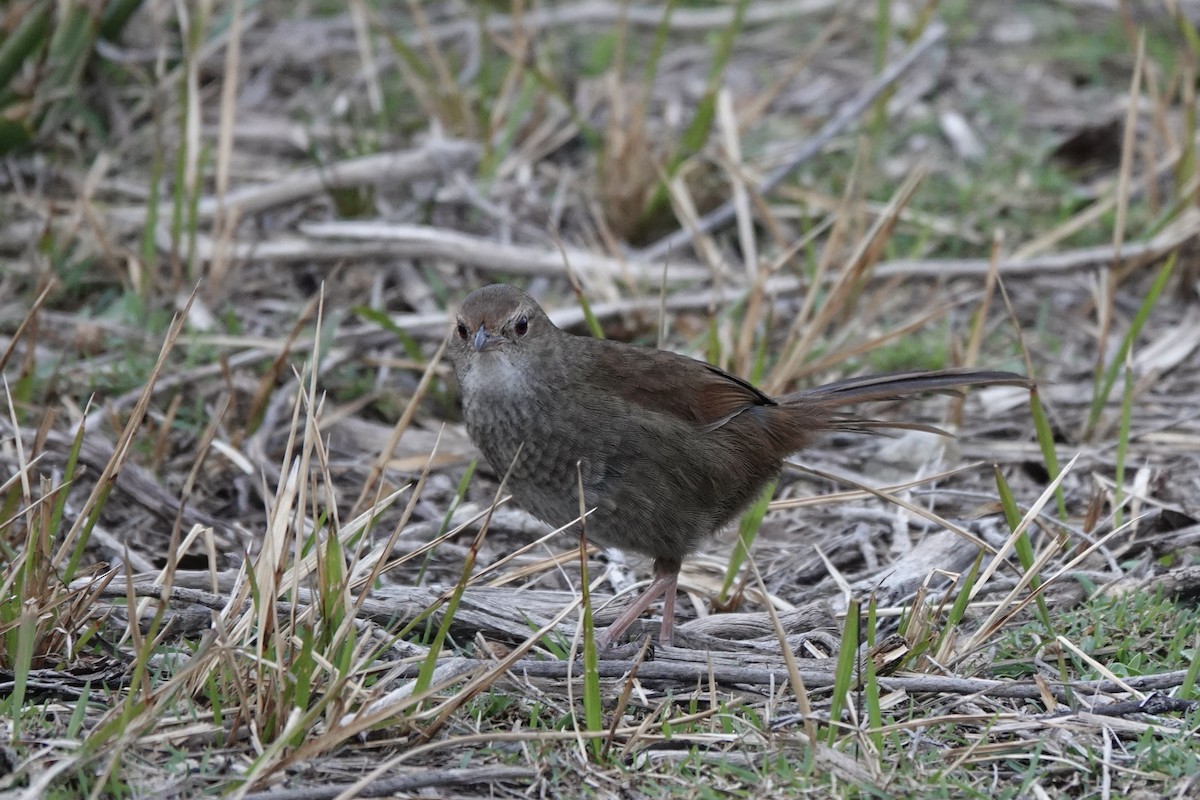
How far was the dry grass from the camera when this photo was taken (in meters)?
3.06

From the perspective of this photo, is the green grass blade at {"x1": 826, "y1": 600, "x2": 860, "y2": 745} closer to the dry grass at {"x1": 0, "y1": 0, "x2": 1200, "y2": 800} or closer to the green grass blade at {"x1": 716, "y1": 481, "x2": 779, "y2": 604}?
the dry grass at {"x1": 0, "y1": 0, "x2": 1200, "y2": 800}

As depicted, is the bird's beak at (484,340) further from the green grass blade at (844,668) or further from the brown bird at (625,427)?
the green grass blade at (844,668)

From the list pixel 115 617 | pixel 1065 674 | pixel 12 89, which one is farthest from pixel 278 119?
pixel 1065 674

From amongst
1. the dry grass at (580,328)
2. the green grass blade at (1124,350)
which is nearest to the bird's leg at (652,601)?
the dry grass at (580,328)

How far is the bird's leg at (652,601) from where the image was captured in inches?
154

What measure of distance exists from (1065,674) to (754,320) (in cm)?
201

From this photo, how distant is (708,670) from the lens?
3371 millimetres

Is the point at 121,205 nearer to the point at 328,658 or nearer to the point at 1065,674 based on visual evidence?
the point at 328,658

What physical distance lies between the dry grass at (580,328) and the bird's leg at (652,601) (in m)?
0.14

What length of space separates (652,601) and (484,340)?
0.91 meters

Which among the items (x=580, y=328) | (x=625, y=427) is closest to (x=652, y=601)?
(x=625, y=427)

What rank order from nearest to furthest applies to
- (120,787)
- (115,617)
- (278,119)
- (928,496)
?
(120,787) < (115,617) < (928,496) < (278,119)

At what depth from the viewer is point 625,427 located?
3.91 meters

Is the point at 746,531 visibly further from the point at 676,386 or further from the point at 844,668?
the point at 844,668
